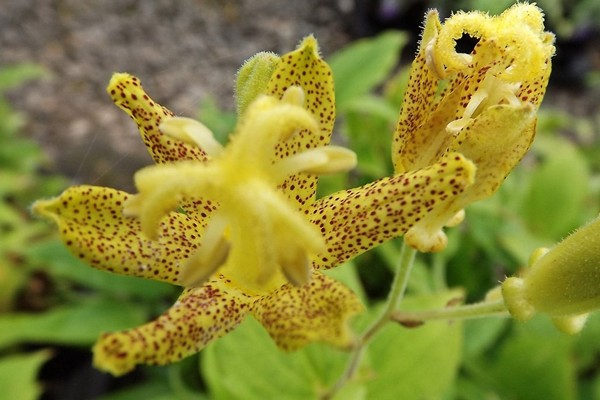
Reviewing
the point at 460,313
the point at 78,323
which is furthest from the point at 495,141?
the point at 78,323

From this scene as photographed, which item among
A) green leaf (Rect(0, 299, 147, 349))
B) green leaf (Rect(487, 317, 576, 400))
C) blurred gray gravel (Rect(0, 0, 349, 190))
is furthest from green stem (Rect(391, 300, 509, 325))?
blurred gray gravel (Rect(0, 0, 349, 190))

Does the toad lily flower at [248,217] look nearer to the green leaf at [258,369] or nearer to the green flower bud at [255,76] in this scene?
the green flower bud at [255,76]

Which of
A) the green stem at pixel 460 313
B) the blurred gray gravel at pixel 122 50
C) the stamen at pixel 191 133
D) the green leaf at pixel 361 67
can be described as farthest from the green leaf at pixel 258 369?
the blurred gray gravel at pixel 122 50

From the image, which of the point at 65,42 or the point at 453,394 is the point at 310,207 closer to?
the point at 453,394

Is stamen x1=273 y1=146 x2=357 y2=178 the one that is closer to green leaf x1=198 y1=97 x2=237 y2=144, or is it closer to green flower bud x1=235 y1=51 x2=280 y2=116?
green flower bud x1=235 y1=51 x2=280 y2=116

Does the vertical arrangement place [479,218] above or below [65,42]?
below

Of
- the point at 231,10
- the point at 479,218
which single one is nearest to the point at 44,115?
the point at 231,10

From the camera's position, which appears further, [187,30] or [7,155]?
[187,30]
